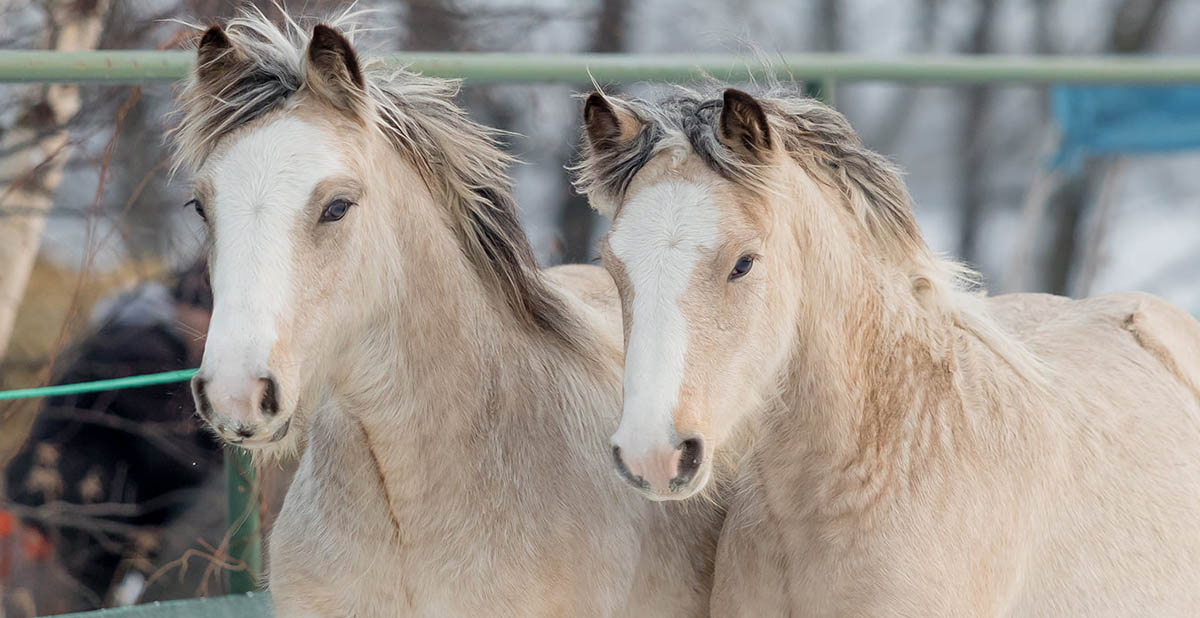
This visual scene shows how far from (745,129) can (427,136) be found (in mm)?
746

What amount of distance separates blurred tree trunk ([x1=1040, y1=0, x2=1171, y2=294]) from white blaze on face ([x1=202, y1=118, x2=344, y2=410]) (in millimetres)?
12360

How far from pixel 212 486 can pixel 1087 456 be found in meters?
3.79

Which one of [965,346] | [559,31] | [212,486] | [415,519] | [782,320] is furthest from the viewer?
[559,31]

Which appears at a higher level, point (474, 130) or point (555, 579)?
point (474, 130)

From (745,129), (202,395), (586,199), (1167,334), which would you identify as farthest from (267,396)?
(586,199)

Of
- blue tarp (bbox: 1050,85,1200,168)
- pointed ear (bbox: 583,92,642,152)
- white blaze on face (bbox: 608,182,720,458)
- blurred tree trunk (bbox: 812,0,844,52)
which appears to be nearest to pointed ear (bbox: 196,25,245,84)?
pointed ear (bbox: 583,92,642,152)

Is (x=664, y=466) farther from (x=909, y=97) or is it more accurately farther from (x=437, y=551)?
(x=909, y=97)

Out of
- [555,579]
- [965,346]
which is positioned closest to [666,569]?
[555,579]

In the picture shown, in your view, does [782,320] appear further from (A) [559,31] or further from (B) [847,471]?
(A) [559,31]

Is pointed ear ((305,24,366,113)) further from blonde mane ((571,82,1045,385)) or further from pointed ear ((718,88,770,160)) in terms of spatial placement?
pointed ear ((718,88,770,160))

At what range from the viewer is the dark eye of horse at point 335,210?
8.11ft

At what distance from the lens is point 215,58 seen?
2674mm

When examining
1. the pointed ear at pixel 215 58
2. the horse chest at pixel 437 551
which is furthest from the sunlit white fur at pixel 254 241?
the horse chest at pixel 437 551

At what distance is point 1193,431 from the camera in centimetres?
312
